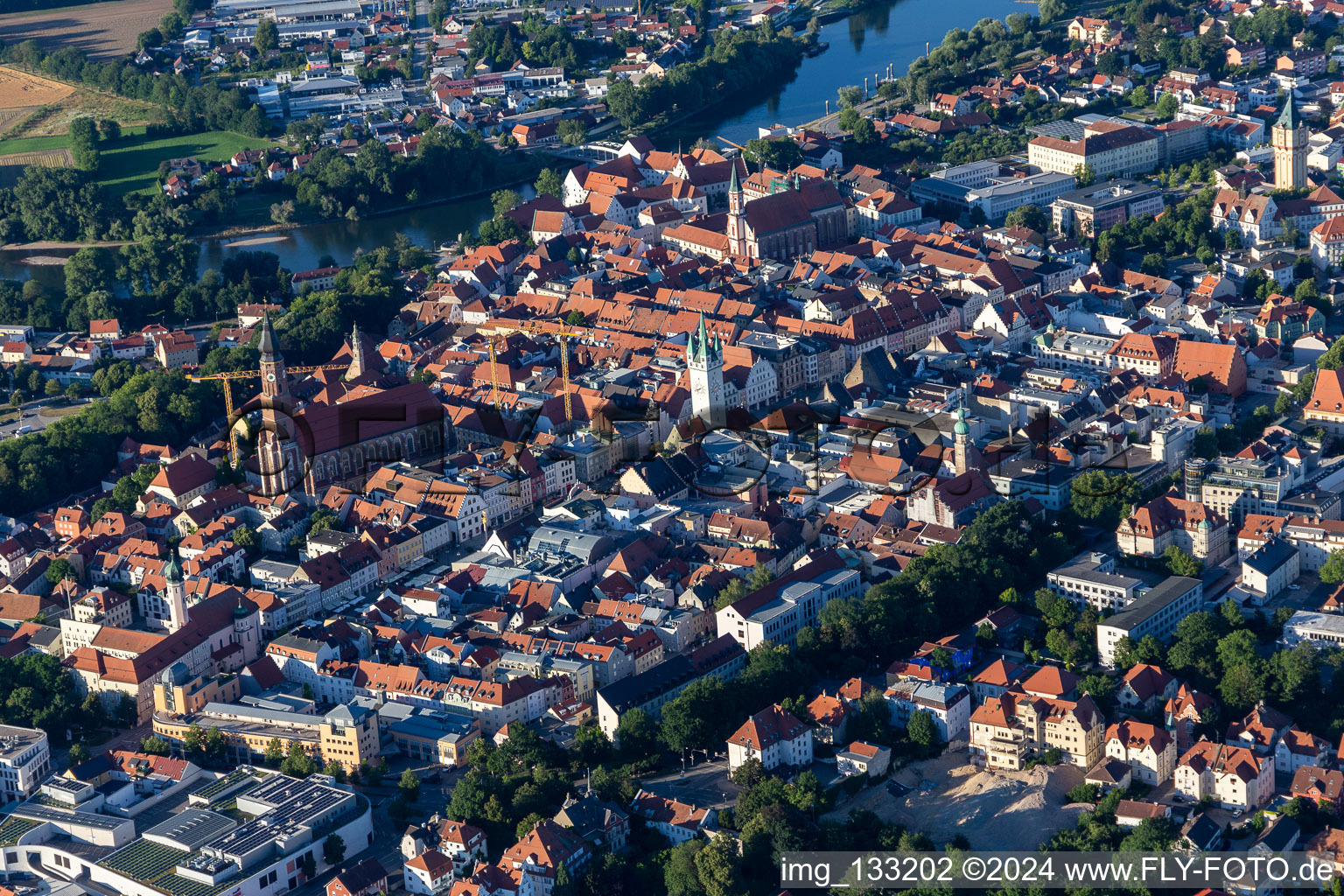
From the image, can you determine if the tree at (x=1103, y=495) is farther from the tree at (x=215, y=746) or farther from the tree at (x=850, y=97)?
the tree at (x=850, y=97)

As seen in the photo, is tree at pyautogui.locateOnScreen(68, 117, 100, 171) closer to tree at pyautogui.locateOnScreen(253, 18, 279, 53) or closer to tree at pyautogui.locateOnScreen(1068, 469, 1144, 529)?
tree at pyautogui.locateOnScreen(253, 18, 279, 53)

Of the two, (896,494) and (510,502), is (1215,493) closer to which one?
(896,494)

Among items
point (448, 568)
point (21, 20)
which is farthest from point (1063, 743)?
point (21, 20)

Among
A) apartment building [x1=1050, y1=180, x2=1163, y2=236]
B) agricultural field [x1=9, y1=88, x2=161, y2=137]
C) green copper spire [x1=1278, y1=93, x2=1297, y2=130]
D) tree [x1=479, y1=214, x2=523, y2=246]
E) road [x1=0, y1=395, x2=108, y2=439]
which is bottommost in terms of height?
agricultural field [x1=9, y1=88, x2=161, y2=137]

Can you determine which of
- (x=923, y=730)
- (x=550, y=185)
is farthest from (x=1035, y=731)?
(x=550, y=185)

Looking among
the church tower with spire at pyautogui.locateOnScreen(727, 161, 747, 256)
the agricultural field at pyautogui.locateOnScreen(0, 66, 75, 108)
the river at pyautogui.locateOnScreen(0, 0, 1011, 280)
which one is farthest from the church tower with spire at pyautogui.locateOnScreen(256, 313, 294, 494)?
the agricultural field at pyautogui.locateOnScreen(0, 66, 75, 108)

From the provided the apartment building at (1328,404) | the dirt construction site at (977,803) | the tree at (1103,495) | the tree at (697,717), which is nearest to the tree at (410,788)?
the tree at (697,717)
